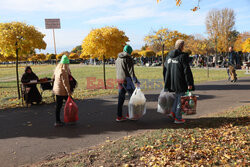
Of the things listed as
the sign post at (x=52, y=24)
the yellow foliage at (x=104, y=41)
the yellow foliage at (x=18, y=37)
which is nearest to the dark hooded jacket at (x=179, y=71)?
the yellow foliage at (x=18, y=37)

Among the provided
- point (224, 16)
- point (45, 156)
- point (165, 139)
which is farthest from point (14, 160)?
point (224, 16)

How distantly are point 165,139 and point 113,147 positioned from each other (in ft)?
3.33

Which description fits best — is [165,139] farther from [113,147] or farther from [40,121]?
[40,121]

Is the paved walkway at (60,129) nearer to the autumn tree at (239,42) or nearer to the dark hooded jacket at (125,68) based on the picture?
the dark hooded jacket at (125,68)

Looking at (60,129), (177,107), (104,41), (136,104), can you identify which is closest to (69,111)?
(60,129)

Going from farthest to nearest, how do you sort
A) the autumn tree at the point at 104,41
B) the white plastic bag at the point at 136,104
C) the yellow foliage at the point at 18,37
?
the autumn tree at the point at 104,41 < the yellow foliage at the point at 18,37 < the white plastic bag at the point at 136,104

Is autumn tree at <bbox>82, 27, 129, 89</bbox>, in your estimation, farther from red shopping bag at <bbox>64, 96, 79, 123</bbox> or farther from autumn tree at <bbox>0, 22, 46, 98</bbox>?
red shopping bag at <bbox>64, 96, 79, 123</bbox>

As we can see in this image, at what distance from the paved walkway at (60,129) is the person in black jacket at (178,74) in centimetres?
83

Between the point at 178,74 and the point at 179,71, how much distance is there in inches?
2.8

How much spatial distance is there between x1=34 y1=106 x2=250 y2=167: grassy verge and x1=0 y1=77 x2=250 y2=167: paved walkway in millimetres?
390

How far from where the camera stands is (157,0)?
15.1 ft

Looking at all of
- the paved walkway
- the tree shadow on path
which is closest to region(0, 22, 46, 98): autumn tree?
the paved walkway

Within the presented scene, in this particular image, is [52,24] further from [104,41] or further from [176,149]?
[176,149]

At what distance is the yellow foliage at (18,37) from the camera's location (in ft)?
27.5
